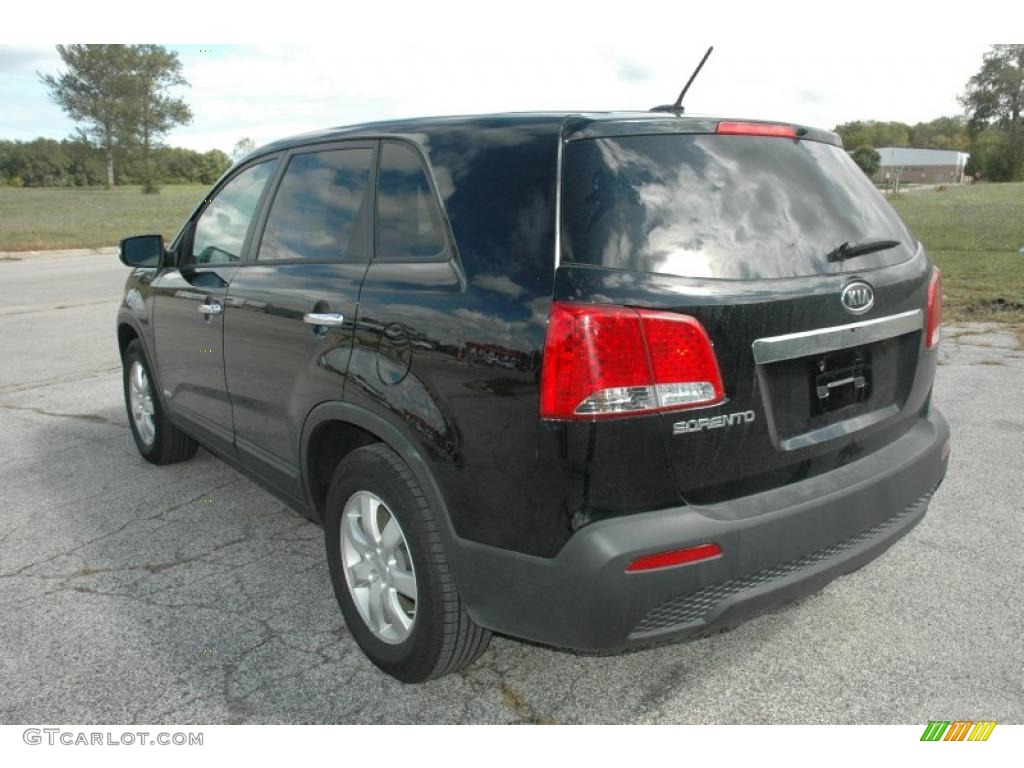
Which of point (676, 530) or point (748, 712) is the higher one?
point (676, 530)

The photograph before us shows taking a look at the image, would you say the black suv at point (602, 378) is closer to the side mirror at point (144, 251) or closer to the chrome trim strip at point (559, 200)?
the chrome trim strip at point (559, 200)

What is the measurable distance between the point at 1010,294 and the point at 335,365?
10.5 metres

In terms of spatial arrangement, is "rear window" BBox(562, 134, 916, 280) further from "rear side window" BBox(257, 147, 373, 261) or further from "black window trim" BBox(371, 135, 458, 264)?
"rear side window" BBox(257, 147, 373, 261)

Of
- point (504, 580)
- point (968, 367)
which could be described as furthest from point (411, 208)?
point (968, 367)

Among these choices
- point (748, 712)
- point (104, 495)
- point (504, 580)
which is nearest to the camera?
point (504, 580)

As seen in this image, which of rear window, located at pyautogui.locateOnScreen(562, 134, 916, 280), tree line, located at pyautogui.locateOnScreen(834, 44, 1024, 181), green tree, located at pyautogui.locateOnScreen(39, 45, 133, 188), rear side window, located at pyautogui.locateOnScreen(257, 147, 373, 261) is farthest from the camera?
tree line, located at pyautogui.locateOnScreen(834, 44, 1024, 181)

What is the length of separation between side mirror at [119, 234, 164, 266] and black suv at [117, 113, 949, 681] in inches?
64.1

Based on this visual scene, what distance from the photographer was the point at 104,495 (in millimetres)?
4586

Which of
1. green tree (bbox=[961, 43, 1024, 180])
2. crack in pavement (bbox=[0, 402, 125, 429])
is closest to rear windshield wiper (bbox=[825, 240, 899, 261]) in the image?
crack in pavement (bbox=[0, 402, 125, 429])

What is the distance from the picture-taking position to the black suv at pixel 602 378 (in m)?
2.17

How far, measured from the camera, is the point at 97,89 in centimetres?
7844

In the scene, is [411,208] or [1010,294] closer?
[411,208]

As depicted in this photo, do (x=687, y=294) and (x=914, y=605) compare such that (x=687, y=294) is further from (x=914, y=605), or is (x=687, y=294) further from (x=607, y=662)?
(x=914, y=605)

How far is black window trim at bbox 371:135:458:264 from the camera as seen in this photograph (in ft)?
8.40
